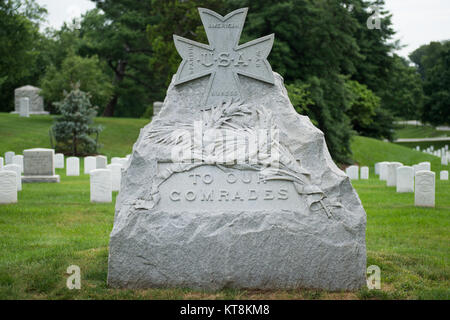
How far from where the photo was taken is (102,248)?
7777 mm

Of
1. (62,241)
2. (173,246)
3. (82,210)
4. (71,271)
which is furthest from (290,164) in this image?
(82,210)

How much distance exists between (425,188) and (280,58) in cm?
1266

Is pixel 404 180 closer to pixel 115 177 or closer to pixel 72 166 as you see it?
pixel 115 177

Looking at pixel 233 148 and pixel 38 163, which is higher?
pixel 233 148

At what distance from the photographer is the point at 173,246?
18.7 ft

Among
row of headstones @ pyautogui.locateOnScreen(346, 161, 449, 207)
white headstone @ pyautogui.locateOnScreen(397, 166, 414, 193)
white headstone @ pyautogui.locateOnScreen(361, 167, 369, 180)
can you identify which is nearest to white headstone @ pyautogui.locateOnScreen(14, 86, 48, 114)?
white headstone @ pyautogui.locateOnScreen(361, 167, 369, 180)

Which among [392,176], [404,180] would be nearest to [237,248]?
[404,180]

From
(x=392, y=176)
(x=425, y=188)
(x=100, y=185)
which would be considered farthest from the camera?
(x=392, y=176)

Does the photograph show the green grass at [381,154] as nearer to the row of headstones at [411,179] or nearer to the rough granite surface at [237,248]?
the row of headstones at [411,179]

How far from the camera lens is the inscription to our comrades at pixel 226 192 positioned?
5.87 meters

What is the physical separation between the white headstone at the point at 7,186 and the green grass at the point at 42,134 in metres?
14.7

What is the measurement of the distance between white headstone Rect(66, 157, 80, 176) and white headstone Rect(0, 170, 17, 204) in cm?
680

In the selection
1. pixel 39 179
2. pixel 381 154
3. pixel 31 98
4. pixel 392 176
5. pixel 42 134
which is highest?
pixel 31 98

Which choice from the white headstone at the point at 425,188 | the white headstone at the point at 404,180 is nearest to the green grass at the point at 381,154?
the white headstone at the point at 404,180
